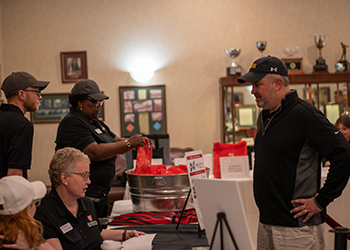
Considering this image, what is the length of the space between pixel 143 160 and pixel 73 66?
14.0 feet

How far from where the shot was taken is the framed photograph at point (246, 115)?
6.22m

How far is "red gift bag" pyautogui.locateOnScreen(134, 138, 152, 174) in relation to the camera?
9.21 feet

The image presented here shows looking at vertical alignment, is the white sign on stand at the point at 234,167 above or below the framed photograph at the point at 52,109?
below

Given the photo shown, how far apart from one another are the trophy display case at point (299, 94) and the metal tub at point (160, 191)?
12.0 feet

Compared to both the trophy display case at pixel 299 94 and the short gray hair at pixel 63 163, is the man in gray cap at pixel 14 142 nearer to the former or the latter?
the short gray hair at pixel 63 163

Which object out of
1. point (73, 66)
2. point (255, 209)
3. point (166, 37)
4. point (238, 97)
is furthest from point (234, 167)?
point (73, 66)

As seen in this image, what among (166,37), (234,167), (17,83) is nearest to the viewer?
(17,83)

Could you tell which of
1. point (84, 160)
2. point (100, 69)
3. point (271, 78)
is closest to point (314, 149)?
point (271, 78)

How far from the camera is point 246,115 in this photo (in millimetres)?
6227

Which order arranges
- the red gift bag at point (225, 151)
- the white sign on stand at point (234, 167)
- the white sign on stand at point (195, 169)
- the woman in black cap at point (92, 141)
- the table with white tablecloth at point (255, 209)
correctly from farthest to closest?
the red gift bag at point (225, 151), the white sign on stand at point (234, 167), the table with white tablecloth at point (255, 209), the woman in black cap at point (92, 141), the white sign on stand at point (195, 169)

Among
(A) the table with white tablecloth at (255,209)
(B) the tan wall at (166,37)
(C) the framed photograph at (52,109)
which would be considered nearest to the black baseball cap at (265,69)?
(A) the table with white tablecloth at (255,209)

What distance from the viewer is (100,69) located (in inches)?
263

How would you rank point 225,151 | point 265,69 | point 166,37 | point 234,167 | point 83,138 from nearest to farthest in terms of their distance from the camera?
point 265,69
point 83,138
point 234,167
point 225,151
point 166,37

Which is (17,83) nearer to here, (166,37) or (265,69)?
(265,69)
